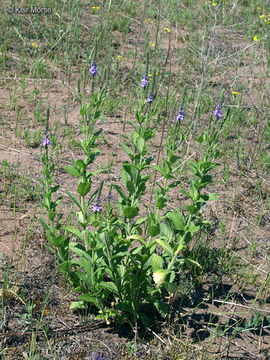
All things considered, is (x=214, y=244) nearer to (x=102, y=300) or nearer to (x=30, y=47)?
(x=102, y=300)

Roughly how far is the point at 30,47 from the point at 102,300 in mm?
4849

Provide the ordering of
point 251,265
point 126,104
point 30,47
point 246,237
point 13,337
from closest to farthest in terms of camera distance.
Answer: point 13,337 < point 251,265 < point 246,237 < point 126,104 < point 30,47

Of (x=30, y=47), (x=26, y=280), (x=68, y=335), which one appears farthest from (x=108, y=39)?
(x=68, y=335)

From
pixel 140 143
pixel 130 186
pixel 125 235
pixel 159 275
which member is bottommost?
pixel 159 275

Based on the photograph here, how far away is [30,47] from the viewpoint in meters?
6.63

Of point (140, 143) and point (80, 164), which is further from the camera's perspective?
point (140, 143)

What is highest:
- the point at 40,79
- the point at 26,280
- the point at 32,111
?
the point at 40,79

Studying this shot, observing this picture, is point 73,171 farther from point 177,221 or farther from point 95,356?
point 95,356

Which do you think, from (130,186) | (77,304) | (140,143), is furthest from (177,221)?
(77,304)

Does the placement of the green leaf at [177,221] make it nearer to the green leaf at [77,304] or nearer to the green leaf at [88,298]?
the green leaf at [88,298]

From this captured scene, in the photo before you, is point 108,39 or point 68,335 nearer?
point 68,335

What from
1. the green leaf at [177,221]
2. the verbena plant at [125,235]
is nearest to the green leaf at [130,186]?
the verbena plant at [125,235]

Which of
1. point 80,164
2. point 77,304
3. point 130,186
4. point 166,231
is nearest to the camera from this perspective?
point 80,164

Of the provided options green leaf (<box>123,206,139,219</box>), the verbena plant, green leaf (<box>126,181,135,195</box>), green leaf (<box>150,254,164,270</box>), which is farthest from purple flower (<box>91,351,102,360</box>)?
green leaf (<box>126,181,135,195</box>)
